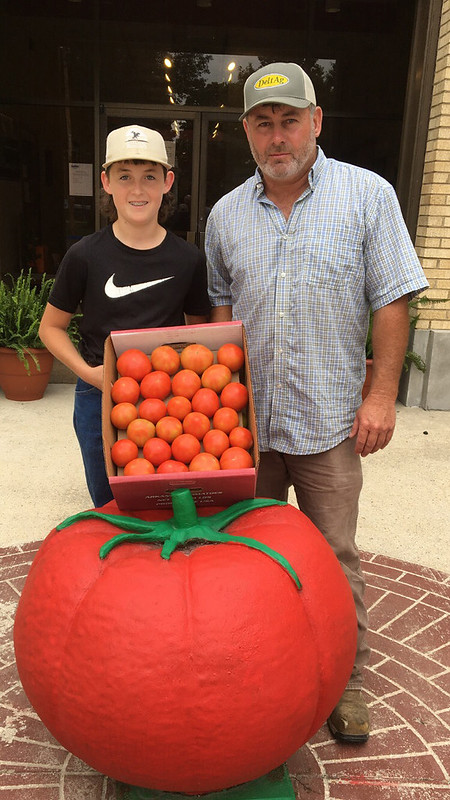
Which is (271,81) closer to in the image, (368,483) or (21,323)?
(368,483)

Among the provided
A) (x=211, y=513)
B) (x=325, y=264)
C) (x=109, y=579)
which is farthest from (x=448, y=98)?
(x=109, y=579)

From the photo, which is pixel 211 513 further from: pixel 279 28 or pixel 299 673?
pixel 279 28

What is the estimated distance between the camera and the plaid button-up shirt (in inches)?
89.7

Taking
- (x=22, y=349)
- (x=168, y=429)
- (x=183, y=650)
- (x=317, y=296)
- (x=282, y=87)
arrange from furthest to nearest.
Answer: (x=22, y=349) → (x=317, y=296) → (x=282, y=87) → (x=168, y=429) → (x=183, y=650)

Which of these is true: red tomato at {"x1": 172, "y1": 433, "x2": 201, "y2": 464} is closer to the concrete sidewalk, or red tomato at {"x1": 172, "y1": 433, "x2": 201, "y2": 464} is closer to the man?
the man

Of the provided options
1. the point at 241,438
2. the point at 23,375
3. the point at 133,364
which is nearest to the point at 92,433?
the point at 133,364

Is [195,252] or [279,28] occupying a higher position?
[279,28]

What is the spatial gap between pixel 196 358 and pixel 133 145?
772 mm

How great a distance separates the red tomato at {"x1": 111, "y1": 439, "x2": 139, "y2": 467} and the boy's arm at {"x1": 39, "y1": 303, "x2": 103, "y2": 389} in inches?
22.8

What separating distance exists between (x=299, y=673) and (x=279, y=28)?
336 inches

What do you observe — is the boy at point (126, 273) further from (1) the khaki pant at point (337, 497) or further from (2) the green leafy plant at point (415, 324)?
(2) the green leafy plant at point (415, 324)

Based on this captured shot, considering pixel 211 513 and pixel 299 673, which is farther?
pixel 211 513

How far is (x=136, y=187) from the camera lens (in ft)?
7.65

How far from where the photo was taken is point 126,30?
323 inches
